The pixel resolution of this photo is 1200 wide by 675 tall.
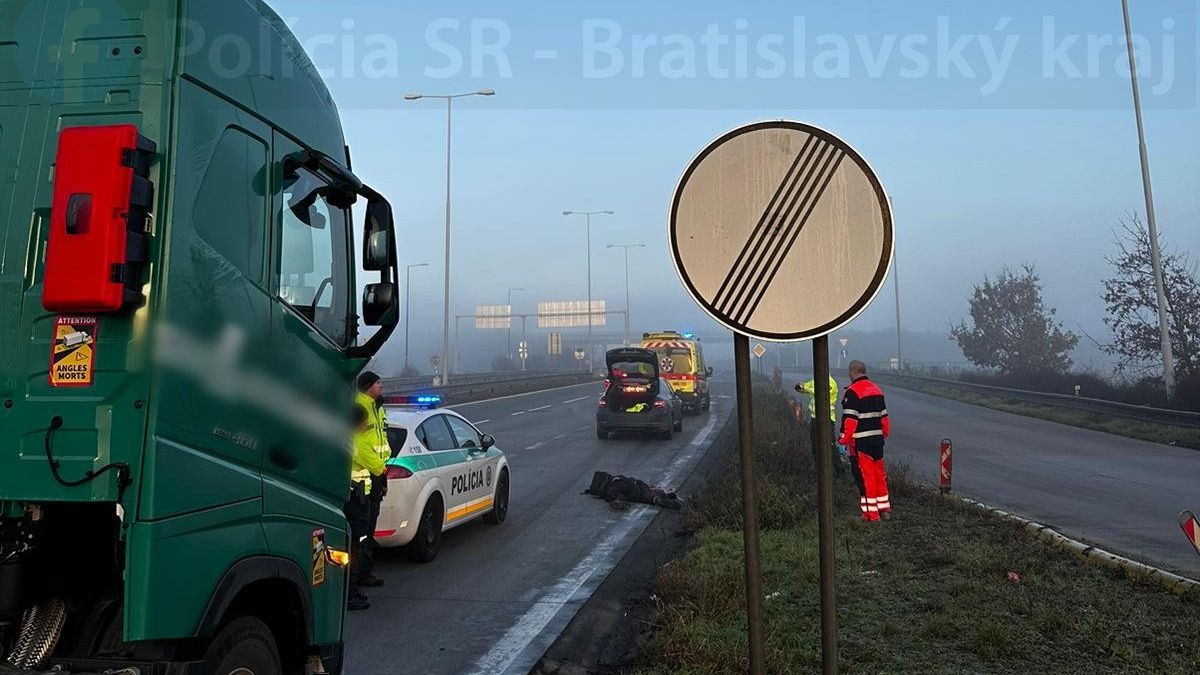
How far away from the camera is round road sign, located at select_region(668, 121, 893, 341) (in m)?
2.91

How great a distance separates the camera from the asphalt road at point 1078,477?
984cm

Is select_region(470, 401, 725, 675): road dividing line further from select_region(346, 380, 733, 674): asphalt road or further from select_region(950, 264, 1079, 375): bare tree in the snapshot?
select_region(950, 264, 1079, 375): bare tree

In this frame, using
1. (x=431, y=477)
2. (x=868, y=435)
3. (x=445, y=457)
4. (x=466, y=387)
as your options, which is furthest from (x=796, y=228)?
(x=466, y=387)

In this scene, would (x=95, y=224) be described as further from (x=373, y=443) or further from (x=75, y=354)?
(x=373, y=443)

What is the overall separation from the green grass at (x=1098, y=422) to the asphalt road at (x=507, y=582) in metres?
→ 12.8

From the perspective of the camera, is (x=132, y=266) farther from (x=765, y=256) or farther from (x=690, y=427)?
(x=690, y=427)

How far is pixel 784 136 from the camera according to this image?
2.96 m

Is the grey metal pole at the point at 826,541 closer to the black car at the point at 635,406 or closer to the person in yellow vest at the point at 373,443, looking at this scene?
the person in yellow vest at the point at 373,443

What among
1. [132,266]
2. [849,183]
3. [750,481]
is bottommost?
[750,481]

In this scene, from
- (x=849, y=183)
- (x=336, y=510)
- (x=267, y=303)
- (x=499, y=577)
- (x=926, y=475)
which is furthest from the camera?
(x=926, y=475)

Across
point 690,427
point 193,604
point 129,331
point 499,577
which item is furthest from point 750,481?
point 690,427

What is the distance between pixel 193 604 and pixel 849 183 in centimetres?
254

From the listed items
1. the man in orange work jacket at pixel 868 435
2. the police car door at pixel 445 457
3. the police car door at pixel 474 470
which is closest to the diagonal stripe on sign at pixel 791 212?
the police car door at pixel 445 457

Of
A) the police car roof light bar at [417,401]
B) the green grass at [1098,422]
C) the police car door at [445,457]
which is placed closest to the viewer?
the police car door at [445,457]
